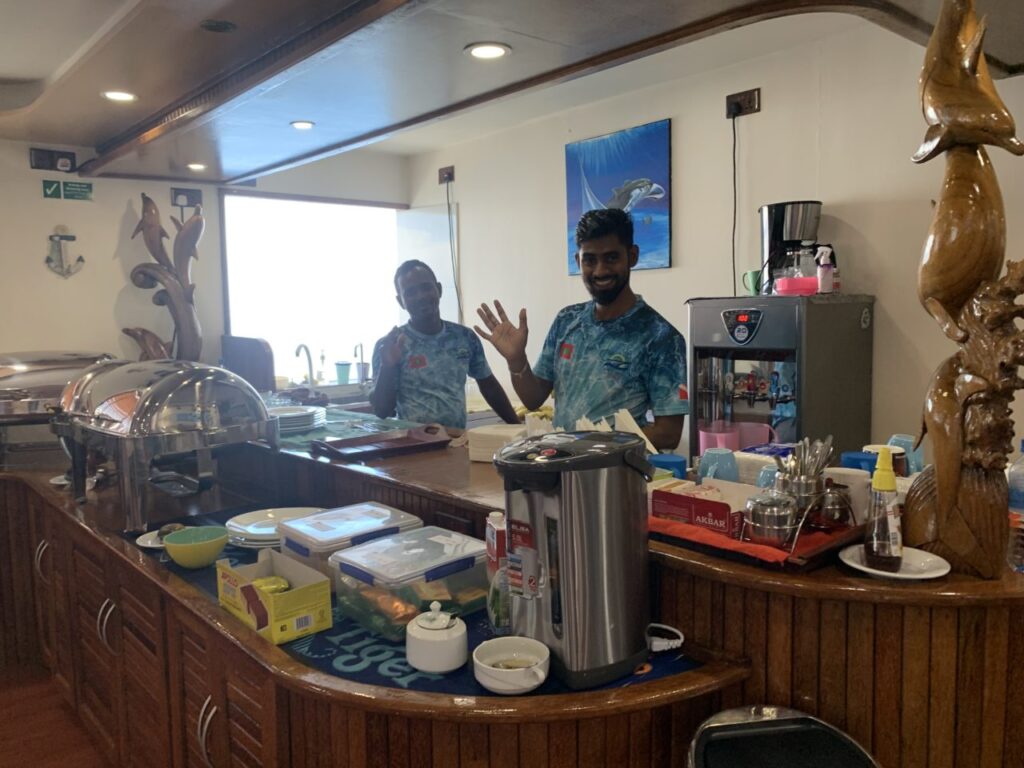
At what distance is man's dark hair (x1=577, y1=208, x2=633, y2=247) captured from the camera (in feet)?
7.54

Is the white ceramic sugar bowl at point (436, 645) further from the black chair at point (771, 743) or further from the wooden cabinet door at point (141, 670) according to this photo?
the wooden cabinet door at point (141, 670)

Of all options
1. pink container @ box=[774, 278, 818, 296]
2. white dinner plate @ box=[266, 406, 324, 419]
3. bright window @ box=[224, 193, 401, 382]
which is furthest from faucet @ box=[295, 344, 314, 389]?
pink container @ box=[774, 278, 818, 296]

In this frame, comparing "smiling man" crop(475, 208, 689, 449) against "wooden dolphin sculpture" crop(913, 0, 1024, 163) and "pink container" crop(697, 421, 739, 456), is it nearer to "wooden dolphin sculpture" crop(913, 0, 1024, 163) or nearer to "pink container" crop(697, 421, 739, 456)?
"wooden dolphin sculpture" crop(913, 0, 1024, 163)

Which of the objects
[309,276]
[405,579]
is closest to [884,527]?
[405,579]

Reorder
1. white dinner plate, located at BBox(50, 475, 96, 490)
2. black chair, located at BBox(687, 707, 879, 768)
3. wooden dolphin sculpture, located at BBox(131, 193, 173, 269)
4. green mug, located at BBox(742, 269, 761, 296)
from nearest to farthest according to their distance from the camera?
1. black chair, located at BBox(687, 707, 879, 768)
2. white dinner plate, located at BBox(50, 475, 96, 490)
3. green mug, located at BBox(742, 269, 761, 296)
4. wooden dolphin sculpture, located at BBox(131, 193, 173, 269)

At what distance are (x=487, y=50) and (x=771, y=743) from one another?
6.72 feet

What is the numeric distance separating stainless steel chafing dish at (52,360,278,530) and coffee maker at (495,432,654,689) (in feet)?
4.22

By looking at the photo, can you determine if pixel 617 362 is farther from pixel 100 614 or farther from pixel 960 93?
pixel 100 614

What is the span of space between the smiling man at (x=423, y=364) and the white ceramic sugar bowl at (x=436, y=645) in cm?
184

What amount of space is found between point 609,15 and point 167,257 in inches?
136

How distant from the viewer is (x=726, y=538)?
140cm

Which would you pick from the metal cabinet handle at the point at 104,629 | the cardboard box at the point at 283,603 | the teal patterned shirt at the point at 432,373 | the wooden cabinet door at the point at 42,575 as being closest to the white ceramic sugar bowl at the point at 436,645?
the cardboard box at the point at 283,603

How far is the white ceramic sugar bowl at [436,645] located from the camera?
4.38 feet

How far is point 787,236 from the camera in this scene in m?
3.47
